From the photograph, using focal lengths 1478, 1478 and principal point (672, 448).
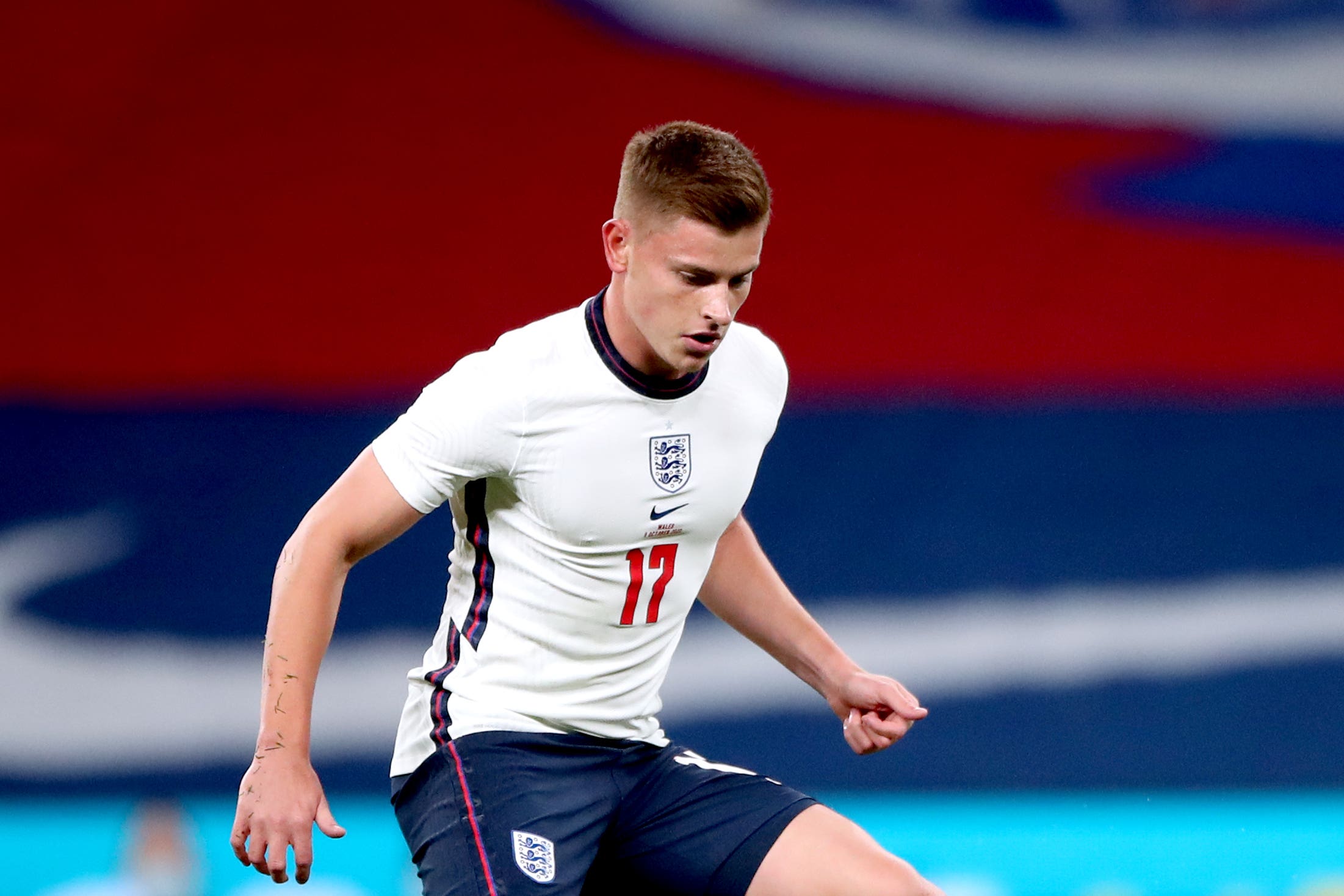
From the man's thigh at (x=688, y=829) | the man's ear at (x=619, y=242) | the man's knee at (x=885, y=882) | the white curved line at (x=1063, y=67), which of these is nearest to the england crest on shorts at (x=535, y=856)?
the man's thigh at (x=688, y=829)

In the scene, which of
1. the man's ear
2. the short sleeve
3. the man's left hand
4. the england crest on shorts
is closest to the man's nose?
the man's ear

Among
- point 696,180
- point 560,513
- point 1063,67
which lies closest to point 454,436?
point 560,513

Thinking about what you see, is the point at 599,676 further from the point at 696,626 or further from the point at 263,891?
the point at 696,626

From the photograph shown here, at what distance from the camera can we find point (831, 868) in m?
1.88

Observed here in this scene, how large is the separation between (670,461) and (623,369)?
14cm

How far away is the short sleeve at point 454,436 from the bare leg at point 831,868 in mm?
618

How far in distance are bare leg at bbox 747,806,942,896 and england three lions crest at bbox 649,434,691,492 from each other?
1.57 feet

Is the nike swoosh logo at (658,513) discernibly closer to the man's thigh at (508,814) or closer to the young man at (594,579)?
the young man at (594,579)

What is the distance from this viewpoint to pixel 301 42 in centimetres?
430

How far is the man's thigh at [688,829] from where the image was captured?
1936 millimetres

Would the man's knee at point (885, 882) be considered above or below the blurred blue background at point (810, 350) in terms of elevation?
below

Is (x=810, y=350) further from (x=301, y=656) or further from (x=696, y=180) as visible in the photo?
(x=301, y=656)

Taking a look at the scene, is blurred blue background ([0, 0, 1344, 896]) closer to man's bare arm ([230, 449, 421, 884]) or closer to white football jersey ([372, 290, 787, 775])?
white football jersey ([372, 290, 787, 775])

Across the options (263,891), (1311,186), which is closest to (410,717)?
(263,891)
